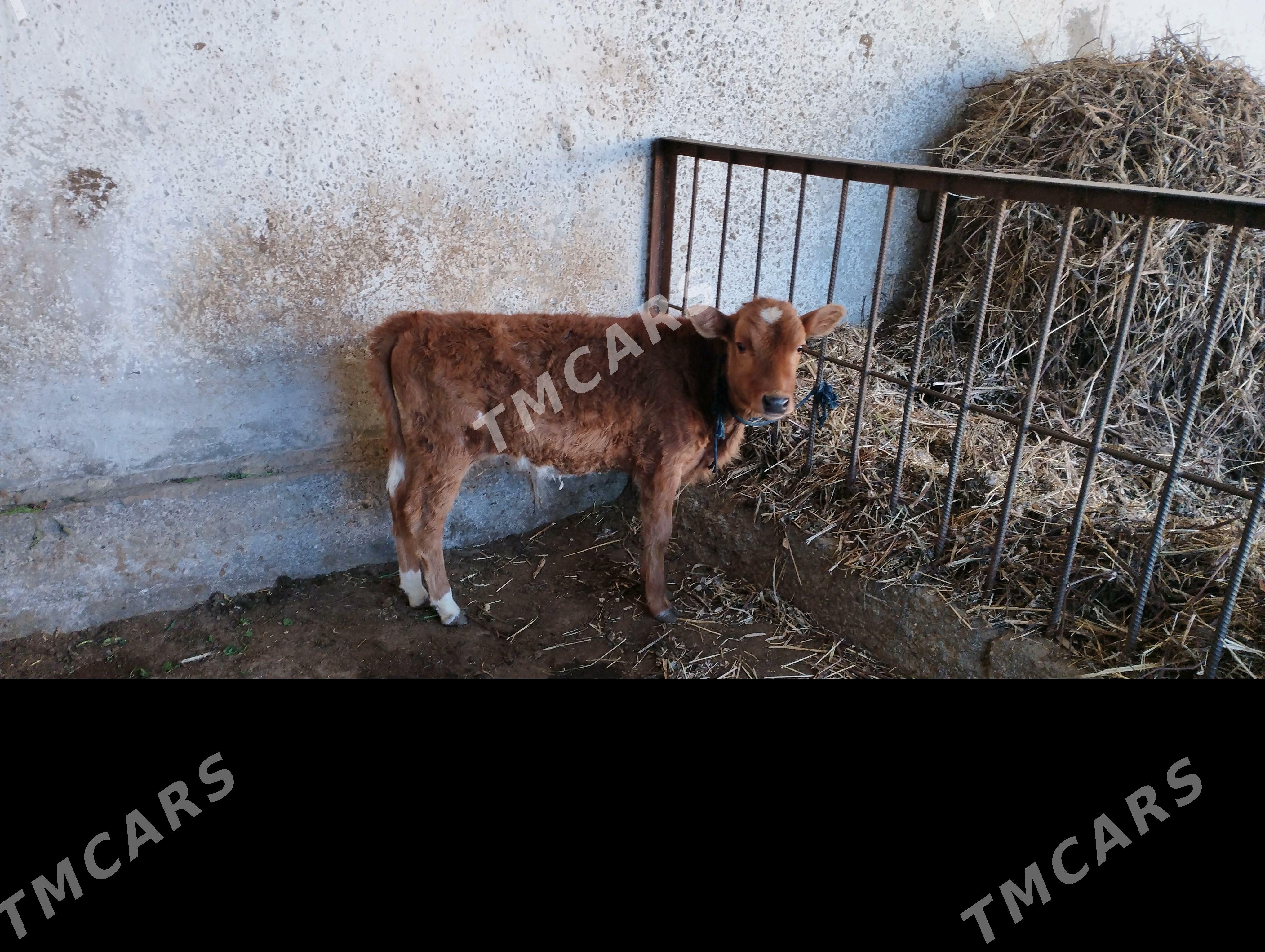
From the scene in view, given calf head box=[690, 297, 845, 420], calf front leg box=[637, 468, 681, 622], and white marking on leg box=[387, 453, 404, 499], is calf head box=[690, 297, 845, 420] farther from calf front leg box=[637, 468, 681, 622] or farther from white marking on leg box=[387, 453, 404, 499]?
white marking on leg box=[387, 453, 404, 499]

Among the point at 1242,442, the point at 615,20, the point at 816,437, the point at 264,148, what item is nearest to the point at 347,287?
the point at 264,148

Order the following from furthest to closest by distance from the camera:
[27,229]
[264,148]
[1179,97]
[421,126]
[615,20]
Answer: [1179,97] < [615,20] < [421,126] < [264,148] < [27,229]

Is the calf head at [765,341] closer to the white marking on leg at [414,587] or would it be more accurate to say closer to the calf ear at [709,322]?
the calf ear at [709,322]

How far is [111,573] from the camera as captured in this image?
11.9 ft

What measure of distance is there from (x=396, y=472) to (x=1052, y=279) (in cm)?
287

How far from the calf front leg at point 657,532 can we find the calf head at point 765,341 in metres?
0.55

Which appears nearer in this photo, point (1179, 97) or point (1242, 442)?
point (1242, 442)

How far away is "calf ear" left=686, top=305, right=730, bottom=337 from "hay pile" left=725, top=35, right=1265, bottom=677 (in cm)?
96

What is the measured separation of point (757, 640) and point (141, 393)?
→ 286 centimetres

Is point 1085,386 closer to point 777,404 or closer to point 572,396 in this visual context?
point 777,404

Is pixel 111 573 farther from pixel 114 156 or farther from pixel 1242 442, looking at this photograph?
pixel 1242 442

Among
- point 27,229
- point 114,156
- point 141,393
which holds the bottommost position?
point 141,393

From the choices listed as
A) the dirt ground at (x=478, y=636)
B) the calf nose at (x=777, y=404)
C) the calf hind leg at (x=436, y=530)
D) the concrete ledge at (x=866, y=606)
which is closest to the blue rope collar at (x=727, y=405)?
the calf nose at (x=777, y=404)

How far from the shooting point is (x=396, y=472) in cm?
371
